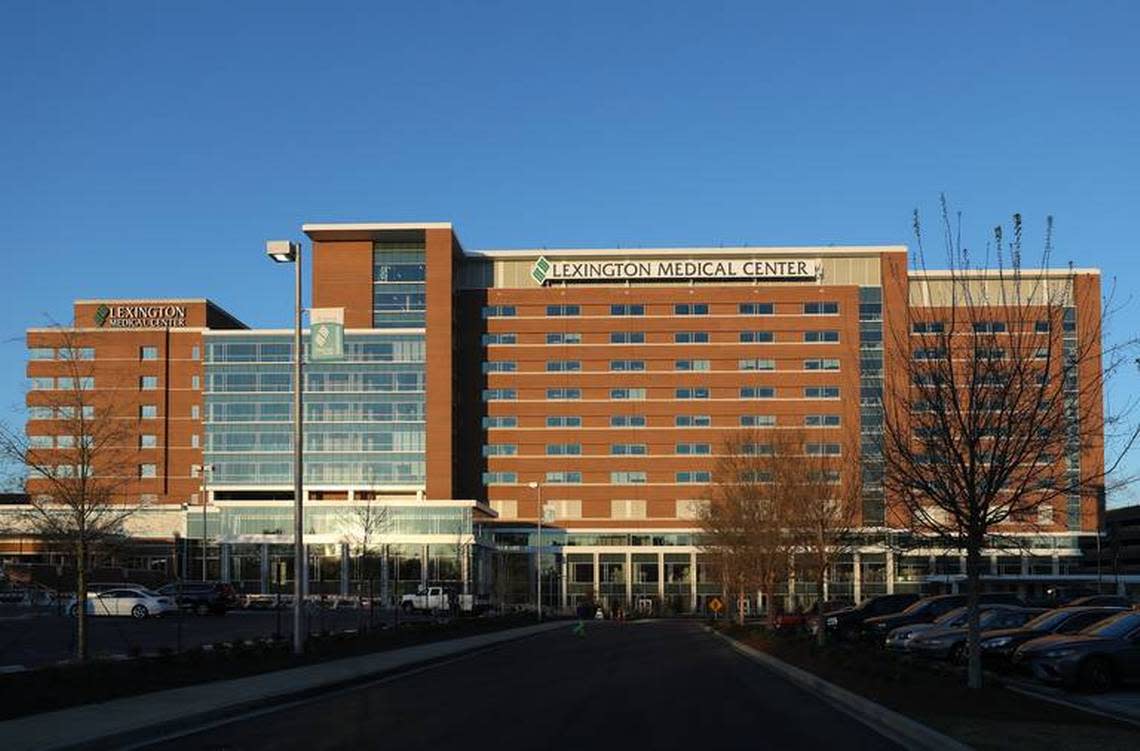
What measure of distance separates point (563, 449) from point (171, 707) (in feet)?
352

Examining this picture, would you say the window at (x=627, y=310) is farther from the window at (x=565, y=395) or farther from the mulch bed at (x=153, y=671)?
the mulch bed at (x=153, y=671)

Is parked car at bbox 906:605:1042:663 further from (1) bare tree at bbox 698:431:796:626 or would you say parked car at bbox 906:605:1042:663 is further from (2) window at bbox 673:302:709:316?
(2) window at bbox 673:302:709:316

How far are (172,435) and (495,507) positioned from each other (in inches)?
1369

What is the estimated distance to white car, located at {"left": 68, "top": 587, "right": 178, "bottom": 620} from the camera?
57906 millimetres

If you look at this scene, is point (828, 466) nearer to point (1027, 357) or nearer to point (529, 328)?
point (1027, 357)

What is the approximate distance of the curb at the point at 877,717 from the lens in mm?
14367

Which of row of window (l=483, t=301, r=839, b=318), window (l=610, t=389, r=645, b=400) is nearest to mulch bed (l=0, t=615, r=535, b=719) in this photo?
window (l=610, t=389, r=645, b=400)

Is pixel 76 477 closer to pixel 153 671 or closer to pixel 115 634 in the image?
pixel 153 671

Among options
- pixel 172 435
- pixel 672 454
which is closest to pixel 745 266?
pixel 672 454

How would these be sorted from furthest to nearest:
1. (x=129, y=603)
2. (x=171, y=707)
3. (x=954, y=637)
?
(x=129, y=603) → (x=954, y=637) → (x=171, y=707)

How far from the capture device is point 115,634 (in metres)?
42.2

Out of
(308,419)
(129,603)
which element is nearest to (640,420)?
(308,419)

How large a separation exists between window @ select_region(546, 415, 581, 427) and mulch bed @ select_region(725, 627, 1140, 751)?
321ft

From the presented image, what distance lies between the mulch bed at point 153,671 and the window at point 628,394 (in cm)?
8895
